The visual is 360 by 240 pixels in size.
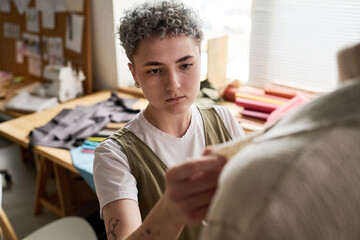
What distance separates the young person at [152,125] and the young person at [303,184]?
54 cm

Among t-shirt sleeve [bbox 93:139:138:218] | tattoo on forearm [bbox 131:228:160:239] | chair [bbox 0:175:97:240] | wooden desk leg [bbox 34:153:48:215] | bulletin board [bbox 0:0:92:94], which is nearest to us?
tattoo on forearm [bbox 131:228:160:239]

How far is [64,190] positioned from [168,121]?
1542 millimetres

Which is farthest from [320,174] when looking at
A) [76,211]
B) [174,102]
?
[76,211]

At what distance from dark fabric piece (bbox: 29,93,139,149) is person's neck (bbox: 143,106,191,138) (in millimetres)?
993

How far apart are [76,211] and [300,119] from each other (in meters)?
2.42

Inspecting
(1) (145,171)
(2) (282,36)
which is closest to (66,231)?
(1) (145,171)

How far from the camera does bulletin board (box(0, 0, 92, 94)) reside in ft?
8.89

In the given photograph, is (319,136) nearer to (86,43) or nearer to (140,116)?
(140,116)

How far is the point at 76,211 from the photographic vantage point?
2521 mm

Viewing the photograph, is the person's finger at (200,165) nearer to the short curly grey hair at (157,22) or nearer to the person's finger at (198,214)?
the person's finger at (198,214)

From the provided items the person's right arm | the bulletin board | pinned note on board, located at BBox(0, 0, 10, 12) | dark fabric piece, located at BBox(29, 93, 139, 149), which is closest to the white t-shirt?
the person's right arm

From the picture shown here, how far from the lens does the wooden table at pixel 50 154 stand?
1.90m

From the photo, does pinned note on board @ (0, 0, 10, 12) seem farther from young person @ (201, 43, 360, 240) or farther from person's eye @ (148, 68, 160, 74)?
young person @ (201, 43, 360, 240)

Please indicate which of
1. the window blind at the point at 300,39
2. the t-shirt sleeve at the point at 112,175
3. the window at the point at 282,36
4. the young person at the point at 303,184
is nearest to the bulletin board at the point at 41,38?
the window at the point at 282,36
